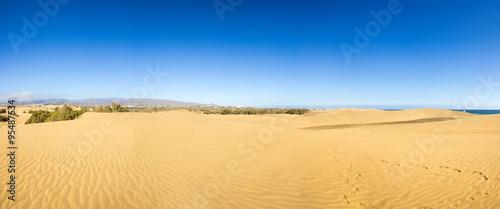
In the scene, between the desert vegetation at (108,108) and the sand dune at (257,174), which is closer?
the sand dune at (257,174)

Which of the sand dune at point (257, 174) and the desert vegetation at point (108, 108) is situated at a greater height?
the desert vegetation at point (108, 108)

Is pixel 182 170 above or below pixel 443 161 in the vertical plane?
below

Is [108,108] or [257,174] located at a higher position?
[108,108]

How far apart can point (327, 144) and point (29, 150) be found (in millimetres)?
14379

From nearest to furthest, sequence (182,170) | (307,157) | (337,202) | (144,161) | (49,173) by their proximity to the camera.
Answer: (337,202) < (49,173) < (182,170) < (144,161) < (307,157)

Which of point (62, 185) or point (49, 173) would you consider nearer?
point (62, 185)

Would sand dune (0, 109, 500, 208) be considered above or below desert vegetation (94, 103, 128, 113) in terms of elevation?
below

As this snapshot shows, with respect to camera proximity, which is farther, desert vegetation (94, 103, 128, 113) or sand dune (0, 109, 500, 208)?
desert vegetation (94, 103, 128, 113)

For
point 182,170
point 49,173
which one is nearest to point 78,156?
point 49,173

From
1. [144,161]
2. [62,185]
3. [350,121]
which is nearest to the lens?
[62,185]

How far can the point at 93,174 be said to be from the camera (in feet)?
21.7

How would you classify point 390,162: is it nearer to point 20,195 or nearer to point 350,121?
point 20,195

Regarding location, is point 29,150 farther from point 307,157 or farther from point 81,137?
point 307,157

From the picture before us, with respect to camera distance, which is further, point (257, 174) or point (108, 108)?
point (108, 108)
